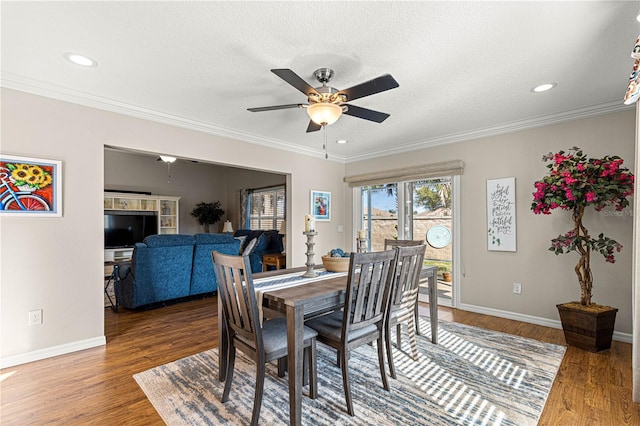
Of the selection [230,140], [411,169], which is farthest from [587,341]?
[230,140]

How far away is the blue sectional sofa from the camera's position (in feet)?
13.0

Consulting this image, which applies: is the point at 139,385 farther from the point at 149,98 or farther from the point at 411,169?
the point at 411,169

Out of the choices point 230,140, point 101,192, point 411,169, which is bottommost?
point 101,192

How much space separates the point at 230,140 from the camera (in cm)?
403

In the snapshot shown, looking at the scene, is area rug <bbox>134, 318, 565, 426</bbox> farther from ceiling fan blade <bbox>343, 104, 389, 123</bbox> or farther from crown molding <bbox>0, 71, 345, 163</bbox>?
crown molding <bbox>0, 71, 345, 163</bbox>

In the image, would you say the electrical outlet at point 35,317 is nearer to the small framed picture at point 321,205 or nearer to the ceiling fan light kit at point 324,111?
the ceiling fan light kit at point 324,111

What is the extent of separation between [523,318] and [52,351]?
487cm

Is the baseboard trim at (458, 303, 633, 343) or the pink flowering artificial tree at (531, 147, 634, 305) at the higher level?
the pink flowering artificial tree at (531, 147, 634, 305)

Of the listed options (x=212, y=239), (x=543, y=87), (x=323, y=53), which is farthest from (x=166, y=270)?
(x=543, y=87)

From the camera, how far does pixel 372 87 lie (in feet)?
6.84

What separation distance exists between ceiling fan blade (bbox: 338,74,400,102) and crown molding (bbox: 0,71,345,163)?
85.1 inches

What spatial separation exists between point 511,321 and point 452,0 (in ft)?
11.6

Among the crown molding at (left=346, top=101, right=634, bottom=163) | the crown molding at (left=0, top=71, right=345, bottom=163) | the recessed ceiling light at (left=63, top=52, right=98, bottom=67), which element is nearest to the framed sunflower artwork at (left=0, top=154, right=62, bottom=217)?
the crown molding at (left=0, top=71, right=345, bottom=163)

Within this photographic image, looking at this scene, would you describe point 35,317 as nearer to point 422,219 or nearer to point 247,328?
point 247,328
